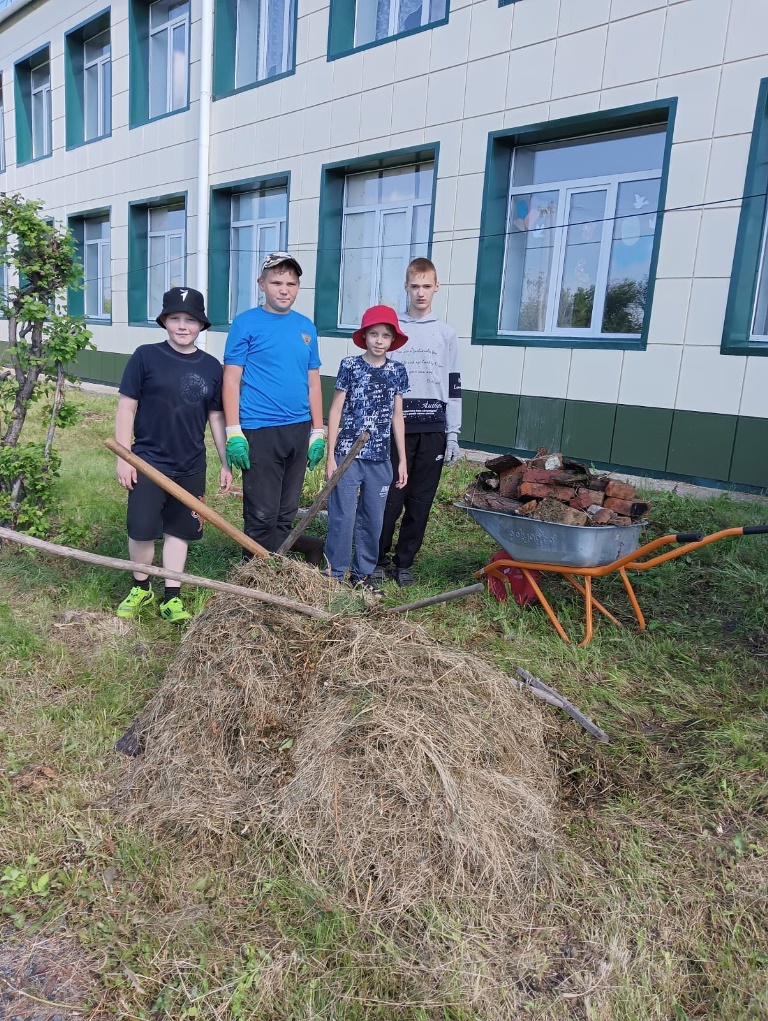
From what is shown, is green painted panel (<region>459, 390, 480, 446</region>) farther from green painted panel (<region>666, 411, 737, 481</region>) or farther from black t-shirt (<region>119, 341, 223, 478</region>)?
black t-shirt (<region>119, 341, 223, 478</region>)

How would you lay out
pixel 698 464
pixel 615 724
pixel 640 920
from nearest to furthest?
pixel 640 920, pixel 615 724, pixel 698 464

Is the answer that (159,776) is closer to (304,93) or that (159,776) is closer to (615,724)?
(615,724)

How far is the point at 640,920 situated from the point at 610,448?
532 centimetres

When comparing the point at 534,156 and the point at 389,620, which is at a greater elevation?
the point at 534,156

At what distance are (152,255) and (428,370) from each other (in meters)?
10.8

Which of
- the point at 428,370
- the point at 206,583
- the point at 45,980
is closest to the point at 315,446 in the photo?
the point at 428,370

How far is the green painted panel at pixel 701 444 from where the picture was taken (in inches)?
246

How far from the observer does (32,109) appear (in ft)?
55.1

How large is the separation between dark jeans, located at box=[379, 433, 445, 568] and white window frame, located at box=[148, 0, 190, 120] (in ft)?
33.1

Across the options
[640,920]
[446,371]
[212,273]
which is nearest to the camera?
[640,920]

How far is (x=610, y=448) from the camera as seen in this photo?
7.00m

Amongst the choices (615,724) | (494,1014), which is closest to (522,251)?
(615,724)

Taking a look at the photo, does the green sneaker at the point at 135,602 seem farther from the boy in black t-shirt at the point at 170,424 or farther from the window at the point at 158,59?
the window at the point at 158,59

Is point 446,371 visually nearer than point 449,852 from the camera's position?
No
